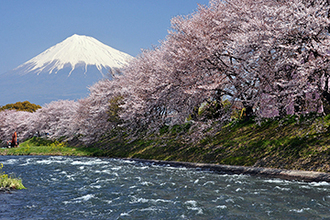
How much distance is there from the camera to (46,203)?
10.0m

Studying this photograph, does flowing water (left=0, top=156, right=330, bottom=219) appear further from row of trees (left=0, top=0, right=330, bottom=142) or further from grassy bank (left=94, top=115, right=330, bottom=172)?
row of trees (left=0, top=0, right=330, bottom=142)

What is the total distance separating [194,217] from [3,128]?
69800 millimetres

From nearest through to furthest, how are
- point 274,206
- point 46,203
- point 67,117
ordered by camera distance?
1. point 274,206
2. point 46,203
3. point 67,117

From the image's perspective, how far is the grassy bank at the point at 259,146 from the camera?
16.0 metres

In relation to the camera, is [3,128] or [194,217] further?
[3,128]

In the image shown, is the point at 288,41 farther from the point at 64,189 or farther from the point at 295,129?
the point at 64,189

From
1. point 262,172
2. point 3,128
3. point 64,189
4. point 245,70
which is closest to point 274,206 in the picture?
point 262,172

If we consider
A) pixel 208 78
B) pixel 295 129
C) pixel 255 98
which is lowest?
pixel 295 129

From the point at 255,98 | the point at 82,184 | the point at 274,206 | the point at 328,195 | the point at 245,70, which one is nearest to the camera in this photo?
the point at 274,206

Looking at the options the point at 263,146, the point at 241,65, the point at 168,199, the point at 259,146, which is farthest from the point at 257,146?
the point at 168,199

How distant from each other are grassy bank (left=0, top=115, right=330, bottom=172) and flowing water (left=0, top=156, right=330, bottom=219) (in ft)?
9.08

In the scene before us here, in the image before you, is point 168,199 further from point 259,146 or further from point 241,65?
point 241,65

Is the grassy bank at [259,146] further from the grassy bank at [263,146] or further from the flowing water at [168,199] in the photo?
the flowing water at [168,199]

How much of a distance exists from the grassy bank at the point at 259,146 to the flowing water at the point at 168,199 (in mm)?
2767
